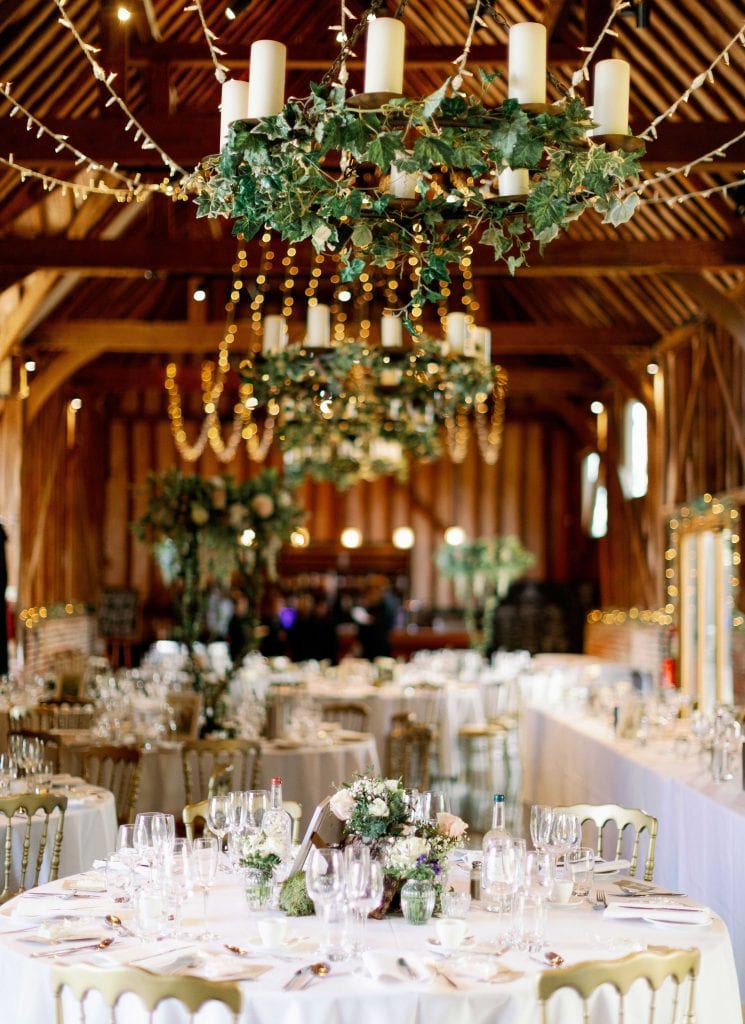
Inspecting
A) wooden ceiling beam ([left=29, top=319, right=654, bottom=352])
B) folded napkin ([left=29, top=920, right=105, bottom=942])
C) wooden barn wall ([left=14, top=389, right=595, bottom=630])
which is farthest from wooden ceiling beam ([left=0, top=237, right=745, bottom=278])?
→ wooden barn wall ([left=14, top=389, right=595, bottom=630])

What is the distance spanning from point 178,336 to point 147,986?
37.5 feet

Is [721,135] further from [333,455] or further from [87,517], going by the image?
[87,517]

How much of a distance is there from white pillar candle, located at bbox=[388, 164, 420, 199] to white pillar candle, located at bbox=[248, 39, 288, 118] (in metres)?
0.41

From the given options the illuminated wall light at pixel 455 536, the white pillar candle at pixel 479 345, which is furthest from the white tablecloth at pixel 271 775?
the illuminated wall light at pixel 455 536

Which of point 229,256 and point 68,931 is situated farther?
point 229,256

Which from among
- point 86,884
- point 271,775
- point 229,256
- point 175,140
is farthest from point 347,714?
point 86,884

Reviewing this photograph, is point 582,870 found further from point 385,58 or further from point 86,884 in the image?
point 385,58

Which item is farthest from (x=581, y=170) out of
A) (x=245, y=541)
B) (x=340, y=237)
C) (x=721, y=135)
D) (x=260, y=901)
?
(x=245, y=541)

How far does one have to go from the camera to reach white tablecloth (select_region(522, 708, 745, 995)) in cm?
536

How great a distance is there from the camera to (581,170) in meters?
3.35

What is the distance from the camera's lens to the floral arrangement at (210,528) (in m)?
7.77

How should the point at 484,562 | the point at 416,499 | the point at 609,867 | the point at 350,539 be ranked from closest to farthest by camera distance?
the point at 609,867
the point at 484,562
the point at 350,539
the point at 416,499

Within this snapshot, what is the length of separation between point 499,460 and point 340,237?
1670cm

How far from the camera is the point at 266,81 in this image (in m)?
3.37
